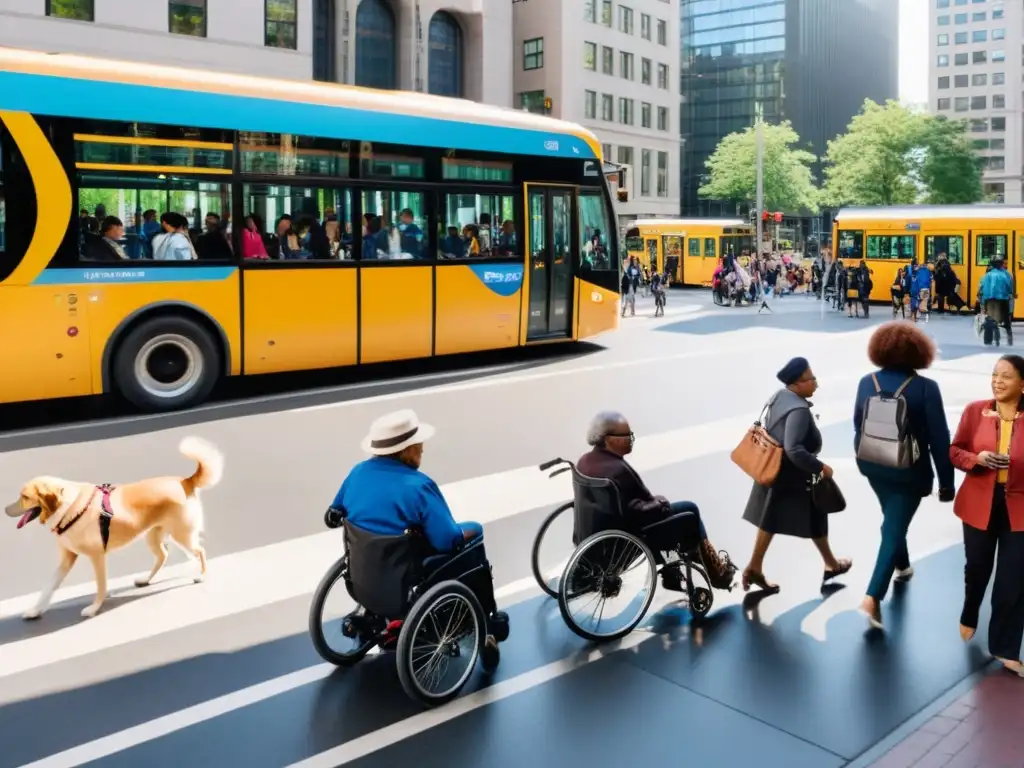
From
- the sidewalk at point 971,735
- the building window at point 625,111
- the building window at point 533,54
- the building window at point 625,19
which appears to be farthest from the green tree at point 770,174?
the sidewalk at point 971,735

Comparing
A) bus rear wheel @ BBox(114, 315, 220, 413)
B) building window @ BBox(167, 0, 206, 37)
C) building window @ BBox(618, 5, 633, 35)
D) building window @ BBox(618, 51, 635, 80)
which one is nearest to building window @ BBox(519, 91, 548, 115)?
building window @ BBox(618, 51, 635, 80)

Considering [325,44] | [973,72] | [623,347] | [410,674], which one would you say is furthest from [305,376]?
[973,72]

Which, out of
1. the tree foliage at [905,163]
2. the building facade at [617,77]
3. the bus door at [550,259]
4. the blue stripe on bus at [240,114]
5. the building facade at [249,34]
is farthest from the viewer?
the tree foliage at [905,163]

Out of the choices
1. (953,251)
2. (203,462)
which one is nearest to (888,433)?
(203,462)

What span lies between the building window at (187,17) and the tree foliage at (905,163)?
45.5m

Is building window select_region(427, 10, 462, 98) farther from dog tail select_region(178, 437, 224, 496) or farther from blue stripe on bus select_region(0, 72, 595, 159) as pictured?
dog tail select_region(178, 437, 224, 496)

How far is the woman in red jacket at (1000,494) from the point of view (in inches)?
200

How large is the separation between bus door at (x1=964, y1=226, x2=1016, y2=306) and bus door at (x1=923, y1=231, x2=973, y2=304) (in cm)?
21

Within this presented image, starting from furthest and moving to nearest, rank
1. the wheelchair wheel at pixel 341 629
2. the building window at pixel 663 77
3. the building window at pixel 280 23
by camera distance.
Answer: the building window at pixel 663 77 → the building window at pixel 280 23 → the wheelchair wheel at pixel 341 629

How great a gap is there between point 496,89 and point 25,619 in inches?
2157

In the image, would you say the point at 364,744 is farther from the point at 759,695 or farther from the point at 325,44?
the point at 325,44

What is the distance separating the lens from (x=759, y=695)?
485 cm

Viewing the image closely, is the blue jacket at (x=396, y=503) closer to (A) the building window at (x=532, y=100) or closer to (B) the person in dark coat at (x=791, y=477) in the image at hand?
(B) the person in dark coat at (x=791, y=477)

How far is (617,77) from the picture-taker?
69625 mm
